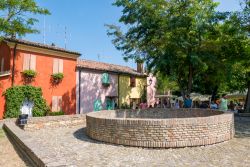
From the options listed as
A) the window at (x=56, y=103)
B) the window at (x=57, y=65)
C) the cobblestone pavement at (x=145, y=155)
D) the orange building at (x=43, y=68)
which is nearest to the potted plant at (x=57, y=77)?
the orange building at (x=43, y=68)

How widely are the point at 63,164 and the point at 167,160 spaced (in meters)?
3.13

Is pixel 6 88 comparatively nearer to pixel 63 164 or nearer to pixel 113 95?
pixel 113 95

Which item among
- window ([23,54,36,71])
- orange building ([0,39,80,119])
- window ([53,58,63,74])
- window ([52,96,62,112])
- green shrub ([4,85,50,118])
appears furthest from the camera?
window ([53,58,63,74])

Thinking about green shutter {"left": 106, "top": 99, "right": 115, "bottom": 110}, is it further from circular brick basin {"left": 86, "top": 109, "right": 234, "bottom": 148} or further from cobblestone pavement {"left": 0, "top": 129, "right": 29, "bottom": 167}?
circular brick basin {"left": 86, "top": 109, "right": 234, "bottom": 148}

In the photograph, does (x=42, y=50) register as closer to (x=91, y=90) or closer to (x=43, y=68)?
(x=43, y=68)

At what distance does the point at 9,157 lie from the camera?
8.98 m

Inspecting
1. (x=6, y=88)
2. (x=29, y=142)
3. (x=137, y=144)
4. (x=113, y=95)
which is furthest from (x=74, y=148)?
(x=113, y=95)

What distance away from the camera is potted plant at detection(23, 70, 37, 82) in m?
21.6

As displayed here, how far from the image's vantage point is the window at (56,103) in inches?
932

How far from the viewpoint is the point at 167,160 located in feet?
24.3

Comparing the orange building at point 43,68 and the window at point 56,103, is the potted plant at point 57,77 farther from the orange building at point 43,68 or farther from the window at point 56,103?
the window at point 56,103

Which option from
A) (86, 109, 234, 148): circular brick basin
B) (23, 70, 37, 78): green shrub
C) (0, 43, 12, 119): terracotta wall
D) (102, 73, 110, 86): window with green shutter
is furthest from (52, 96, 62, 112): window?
(86, 109, 234, 148): circular brick basin

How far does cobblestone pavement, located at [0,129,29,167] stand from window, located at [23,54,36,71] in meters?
11.2

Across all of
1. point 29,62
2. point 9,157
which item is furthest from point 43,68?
point 9,157
